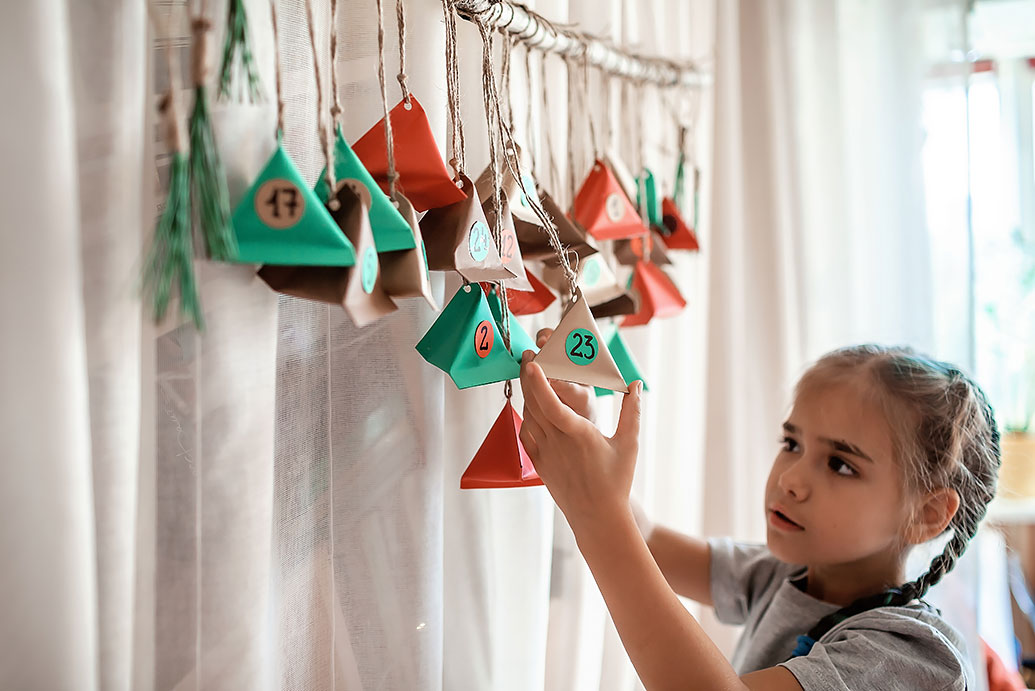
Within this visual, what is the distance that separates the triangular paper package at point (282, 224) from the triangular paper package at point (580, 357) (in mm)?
241

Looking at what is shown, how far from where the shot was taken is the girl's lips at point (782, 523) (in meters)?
0.91

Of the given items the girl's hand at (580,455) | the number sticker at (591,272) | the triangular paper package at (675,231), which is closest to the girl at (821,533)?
the girl's hand at (580,455)

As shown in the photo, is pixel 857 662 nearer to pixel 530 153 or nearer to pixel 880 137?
pixel 530 153

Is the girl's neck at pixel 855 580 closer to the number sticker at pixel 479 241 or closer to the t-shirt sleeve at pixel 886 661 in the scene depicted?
the t-shirt sleeve at pixel 886 661

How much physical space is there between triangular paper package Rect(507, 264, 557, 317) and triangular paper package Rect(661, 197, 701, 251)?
1.02ft

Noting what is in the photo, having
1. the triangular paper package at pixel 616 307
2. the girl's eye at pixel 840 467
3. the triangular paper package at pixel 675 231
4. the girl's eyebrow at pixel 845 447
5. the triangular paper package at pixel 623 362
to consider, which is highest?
the triangular paper package at pixel 675 231

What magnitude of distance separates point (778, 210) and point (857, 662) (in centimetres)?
83

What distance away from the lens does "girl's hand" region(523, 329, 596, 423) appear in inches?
31.7

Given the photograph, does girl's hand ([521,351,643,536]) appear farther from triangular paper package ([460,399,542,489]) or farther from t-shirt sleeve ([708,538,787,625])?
t-shirt sleeve ([708,538,787,625])

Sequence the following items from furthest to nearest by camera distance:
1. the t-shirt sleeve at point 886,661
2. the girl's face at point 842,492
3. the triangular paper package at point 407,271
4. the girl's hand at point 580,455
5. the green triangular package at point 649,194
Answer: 1. the green triangular package at point 649,194
2. the girl's face at point 842,492
3. the t-shirt sleeve at point 886,661
4. the girl's hand at point 580,455
5. the triangular paper package at point 407,271

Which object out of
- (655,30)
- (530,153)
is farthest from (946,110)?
(530,153)

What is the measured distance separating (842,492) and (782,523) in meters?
0.07

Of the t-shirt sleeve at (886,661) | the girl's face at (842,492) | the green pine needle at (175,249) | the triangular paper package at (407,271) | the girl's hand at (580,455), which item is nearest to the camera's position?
the green pine needle at (175,249)

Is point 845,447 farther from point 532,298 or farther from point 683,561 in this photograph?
point 532,298
